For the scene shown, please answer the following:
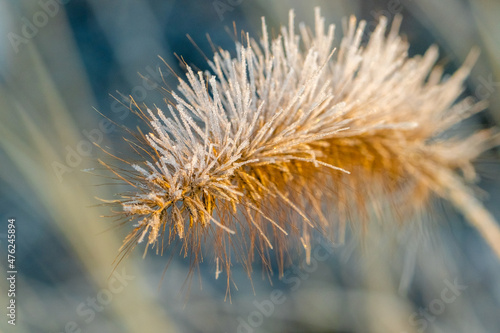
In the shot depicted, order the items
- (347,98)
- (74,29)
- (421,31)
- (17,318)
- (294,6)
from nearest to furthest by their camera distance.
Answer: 1. (347,98)
2. (17,318)
3. (294,6)
4. (421,31)
5. (74,29)

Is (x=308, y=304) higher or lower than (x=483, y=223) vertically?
lower

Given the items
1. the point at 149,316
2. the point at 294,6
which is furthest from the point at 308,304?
the point at 294,6

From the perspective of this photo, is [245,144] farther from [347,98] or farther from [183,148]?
[347,98]

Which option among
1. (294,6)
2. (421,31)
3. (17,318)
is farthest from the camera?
(421,31)

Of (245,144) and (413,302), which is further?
(413,302)

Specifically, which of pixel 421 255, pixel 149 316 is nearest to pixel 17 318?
pixel 149 316

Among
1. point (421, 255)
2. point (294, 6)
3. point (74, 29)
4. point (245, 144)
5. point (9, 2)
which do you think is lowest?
point (421, 255)
